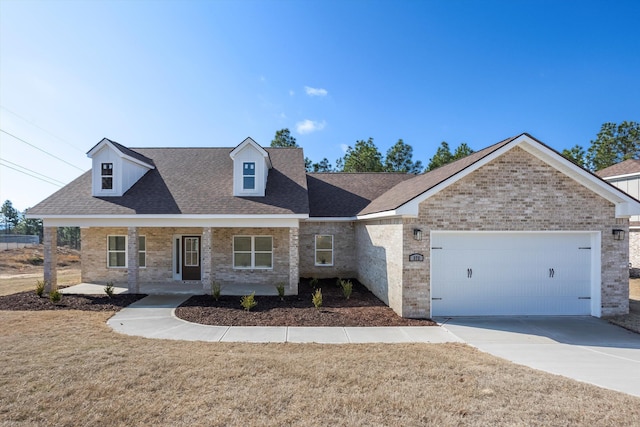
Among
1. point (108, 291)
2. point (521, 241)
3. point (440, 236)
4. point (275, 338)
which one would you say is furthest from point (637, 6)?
point (108, 291)

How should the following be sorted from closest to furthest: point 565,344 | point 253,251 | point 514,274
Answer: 1. point 565,344
2. point 514,274
3. point 253,251

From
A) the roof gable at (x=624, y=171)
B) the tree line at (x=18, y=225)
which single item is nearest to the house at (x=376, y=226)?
the roof gable at (x=624, y=171)

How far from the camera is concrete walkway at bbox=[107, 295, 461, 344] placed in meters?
7.56

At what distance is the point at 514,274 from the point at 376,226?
15.7ft

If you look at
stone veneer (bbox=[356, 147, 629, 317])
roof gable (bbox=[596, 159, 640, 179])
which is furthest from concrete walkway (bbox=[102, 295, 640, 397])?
roof gable (bbox=[596, 159, 640, 179])

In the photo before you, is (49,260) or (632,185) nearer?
(49,260)

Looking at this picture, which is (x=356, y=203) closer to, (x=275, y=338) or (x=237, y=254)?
(x=237, y=254)

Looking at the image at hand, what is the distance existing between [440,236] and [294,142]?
30.9m

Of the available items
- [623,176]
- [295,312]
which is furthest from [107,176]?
[623,176]

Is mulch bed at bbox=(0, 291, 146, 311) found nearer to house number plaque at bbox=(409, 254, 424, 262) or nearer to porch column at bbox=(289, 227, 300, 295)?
porch column at bbox=(289, 227, 300, 295)


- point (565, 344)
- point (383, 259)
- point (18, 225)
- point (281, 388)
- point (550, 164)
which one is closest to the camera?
point (281, 388)

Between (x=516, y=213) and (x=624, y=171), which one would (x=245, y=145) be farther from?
(x=624, y=171)

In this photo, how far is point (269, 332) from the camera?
8.11m

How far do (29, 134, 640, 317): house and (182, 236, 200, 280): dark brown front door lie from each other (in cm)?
5
